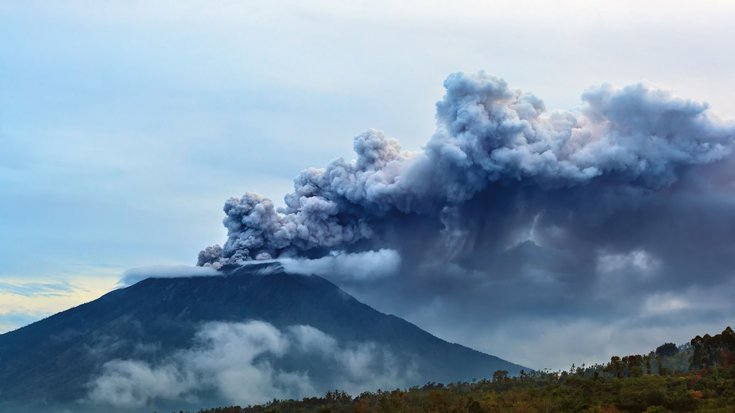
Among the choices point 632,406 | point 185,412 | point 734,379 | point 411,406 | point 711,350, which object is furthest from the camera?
point 185,412

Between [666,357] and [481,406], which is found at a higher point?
[666,357]

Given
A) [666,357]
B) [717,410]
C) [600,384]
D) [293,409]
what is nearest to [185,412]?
[293,409]

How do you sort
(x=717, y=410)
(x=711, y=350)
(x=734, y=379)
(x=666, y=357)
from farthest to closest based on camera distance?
(x=666, y=357), (x=711, y=350), (x=734, y=379), (x=717, y=410)

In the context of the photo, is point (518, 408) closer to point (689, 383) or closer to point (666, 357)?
point (689, 383)

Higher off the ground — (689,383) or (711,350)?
(711,350)

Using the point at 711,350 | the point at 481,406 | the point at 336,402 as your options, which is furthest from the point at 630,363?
the point at 336,402

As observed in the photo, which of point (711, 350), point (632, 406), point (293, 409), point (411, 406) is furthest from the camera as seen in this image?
point (293, 409)

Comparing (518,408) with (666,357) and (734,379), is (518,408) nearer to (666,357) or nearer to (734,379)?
(734,379)

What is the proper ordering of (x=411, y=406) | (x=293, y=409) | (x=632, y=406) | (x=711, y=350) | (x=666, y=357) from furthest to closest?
(x=666, y=357), (x=293, y=409), (x=711, y=350), (x=411, y=406), (x=632, y=406)

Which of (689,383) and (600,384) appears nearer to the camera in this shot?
(689,383)

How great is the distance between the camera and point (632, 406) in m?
55.9

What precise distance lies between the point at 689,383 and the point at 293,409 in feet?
171

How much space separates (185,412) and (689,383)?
506ft

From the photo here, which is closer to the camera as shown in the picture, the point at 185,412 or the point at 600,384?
the point at 600,384
